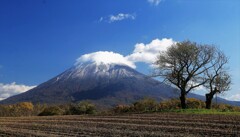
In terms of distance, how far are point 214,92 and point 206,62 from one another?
13.6ft

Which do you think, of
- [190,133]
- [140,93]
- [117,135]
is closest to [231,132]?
[190,133]

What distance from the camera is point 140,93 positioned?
605 ft

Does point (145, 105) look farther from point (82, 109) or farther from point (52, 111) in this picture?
point (52, 111)

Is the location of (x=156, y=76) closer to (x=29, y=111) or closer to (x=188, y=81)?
(x=188, y=81)

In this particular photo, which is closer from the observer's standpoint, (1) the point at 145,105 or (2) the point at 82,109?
(1) the point at 145,105

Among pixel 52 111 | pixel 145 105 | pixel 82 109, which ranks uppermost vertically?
pixel 145 105

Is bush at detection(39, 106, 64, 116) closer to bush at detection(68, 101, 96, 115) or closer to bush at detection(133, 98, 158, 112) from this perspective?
bush at detection(68, 101, 96, 115)

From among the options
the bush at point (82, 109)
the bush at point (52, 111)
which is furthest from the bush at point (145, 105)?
the bush at point (52, 111)

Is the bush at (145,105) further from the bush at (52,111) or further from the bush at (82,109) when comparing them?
the bush at (52,111)

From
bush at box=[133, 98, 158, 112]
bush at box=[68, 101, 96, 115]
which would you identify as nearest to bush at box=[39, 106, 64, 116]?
bush at box=[68, 101, 96, 115]

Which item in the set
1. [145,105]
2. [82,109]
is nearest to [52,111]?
[82,109]

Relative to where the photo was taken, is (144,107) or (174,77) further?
(144,107)

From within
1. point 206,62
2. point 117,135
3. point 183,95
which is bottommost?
point 117,135

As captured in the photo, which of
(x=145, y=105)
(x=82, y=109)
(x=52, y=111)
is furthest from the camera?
(x=52, y=111)
